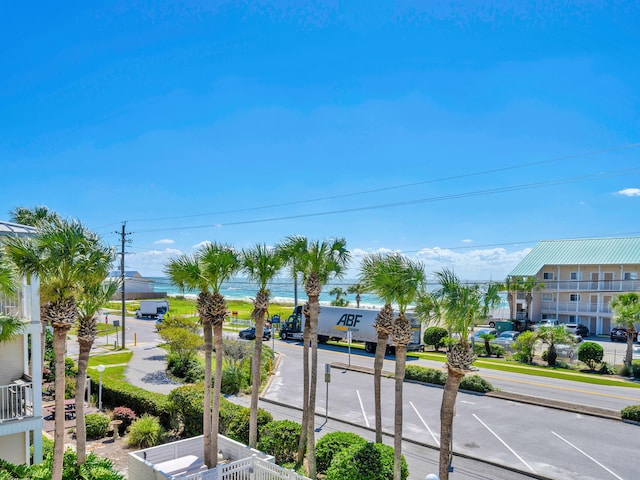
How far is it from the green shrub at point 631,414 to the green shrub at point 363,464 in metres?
12.6

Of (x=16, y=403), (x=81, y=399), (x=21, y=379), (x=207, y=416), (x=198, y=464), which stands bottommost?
(x=198, y=464)

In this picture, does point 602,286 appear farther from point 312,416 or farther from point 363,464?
point 363,464

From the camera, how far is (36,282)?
13055 mm

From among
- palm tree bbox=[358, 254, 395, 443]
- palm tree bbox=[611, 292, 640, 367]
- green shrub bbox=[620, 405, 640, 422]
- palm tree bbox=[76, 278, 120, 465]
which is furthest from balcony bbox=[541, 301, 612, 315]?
palm tree bbox=[76, 278, 120, 465]

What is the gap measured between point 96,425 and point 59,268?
10001 mm

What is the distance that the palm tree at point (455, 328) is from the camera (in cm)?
1069

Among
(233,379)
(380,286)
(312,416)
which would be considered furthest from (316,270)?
(233,379)

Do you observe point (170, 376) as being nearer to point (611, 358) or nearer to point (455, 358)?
point (455, 358)

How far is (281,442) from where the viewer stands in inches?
563

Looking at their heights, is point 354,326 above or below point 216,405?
below

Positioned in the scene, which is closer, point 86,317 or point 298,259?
point 86,317

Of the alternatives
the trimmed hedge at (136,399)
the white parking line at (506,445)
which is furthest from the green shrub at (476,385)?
the trimmed hedge at (136,399)

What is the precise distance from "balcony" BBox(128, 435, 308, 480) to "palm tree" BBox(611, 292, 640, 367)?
90.0 feet

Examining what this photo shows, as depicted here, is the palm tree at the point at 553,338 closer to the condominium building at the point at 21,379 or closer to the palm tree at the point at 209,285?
the palm tree at the point at 209,285
